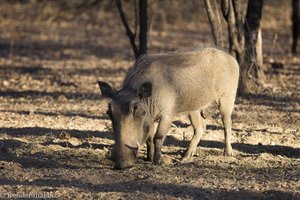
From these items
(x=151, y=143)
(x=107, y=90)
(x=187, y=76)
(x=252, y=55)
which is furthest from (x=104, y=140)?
(x=252, y=55)

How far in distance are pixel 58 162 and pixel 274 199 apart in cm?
226

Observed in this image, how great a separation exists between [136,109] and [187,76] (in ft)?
3.62

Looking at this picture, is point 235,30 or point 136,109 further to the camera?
point 235,30

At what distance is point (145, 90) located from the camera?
6559mm

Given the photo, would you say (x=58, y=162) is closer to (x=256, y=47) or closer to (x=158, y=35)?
(x=256, y=47)

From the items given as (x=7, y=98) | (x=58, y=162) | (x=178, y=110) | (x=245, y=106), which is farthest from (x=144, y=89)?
(x=7, y=98)

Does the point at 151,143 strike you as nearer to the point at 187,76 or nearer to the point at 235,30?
the point at 187,76

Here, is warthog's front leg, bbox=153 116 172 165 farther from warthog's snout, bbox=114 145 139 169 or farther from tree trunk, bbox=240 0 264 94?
tree trunk, bbox=240 0 264 94

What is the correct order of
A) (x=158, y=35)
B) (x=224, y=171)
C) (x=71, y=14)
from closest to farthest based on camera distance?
1. (x=224, y=171)
2. (x=158, y=35)
3. (x=71, y=14)

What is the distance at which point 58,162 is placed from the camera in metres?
7.05

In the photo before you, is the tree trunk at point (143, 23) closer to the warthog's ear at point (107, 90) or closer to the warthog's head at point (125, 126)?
the warthog's ear at point (107, 90)

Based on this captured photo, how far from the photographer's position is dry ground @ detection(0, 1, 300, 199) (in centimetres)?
604

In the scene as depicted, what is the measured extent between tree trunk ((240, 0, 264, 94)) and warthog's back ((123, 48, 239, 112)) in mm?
3919

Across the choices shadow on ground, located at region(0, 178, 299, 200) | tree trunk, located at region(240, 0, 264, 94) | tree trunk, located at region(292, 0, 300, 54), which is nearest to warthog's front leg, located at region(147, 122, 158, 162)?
shadow on ground, located at region(0, 178, 299, 200)
